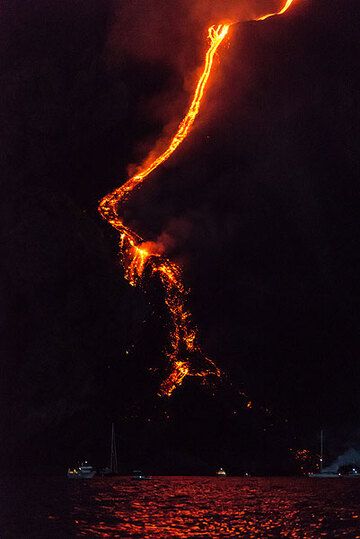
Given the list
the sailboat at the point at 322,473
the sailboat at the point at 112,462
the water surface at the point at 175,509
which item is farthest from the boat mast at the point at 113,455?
the sailboat at the point at 322,473

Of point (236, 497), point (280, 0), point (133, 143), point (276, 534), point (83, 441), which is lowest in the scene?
point (276, 534)

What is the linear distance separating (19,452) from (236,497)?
14240mm

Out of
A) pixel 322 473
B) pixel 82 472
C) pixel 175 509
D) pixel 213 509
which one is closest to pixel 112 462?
pixel 82 472

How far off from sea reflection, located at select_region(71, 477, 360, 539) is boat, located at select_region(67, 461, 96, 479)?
0.82 m

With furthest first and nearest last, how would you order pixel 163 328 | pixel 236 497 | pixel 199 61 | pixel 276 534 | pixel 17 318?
pixel 163 328, pixel 17 318, pixel 199 61, pixel 236 497, pixel 276 534

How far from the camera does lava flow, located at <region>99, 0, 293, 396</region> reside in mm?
57625

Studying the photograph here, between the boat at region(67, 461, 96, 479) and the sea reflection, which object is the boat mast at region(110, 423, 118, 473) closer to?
the sea reflection

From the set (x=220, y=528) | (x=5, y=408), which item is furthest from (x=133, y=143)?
(x=220, y=528)

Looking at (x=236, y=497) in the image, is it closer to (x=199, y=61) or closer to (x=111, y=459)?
(x=111, y=459)

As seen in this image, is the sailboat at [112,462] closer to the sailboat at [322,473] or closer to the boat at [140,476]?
the boat at [140,476]

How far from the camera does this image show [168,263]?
61.9m

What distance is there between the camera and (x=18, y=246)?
5619 cm

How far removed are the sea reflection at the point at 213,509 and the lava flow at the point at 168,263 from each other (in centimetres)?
746

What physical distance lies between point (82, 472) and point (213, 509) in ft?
63.8
